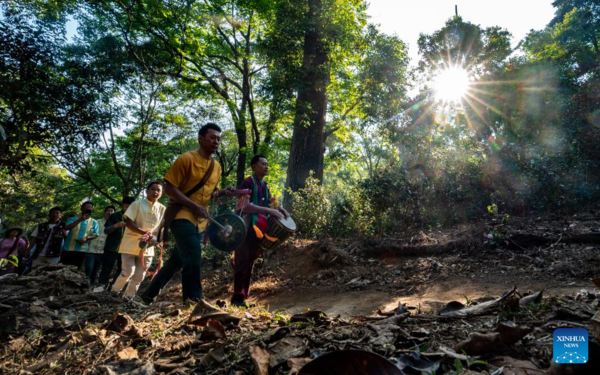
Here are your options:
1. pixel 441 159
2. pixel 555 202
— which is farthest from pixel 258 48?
pixel 555 202

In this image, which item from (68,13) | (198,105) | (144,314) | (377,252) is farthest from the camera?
(198,105)

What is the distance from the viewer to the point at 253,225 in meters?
4.54

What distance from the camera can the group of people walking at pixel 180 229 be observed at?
372cm

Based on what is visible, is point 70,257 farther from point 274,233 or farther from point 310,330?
point 310,330

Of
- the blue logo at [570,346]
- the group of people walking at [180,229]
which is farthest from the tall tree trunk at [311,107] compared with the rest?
the blue logo at [570,346]

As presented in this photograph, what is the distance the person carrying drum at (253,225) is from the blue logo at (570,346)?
3.33 m

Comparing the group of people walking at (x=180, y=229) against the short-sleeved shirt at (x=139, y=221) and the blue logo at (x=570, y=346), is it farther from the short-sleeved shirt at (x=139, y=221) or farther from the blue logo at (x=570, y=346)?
the blue logo at (x=570, y=346)

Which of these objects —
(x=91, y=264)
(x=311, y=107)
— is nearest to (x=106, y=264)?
(x=91, y=264)

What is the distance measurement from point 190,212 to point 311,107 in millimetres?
8598

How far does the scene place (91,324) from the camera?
2.45m

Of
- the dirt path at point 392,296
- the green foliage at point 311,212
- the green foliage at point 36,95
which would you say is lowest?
the dirt path at point 392,296

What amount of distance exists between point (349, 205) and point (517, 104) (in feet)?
29.9

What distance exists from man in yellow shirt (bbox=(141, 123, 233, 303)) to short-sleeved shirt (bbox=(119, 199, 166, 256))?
1.89m

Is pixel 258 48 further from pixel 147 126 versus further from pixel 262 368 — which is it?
pixel 262 368
